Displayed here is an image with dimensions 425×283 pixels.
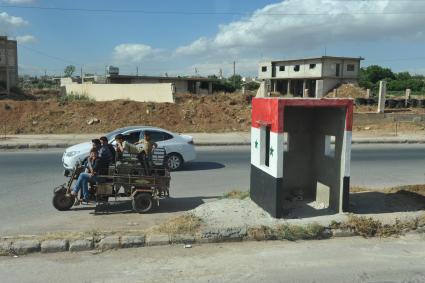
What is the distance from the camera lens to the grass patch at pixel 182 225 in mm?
7922

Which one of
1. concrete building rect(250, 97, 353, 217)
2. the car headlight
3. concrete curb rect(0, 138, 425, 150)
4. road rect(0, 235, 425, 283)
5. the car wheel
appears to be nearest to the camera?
road rect(0, 235, 425, 283)

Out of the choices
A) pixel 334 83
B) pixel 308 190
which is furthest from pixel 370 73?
pixel 308 190

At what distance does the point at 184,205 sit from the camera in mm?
10391

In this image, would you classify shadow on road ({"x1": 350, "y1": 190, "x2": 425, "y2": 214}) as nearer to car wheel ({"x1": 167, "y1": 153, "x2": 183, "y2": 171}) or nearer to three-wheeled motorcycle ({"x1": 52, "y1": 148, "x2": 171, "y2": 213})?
three-wheeled motorcycle ({"x1": 52, "y1": 148, "x2": 171, "y2": 213})

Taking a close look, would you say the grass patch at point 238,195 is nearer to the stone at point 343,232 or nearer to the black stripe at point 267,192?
the black stripe at point 267,192

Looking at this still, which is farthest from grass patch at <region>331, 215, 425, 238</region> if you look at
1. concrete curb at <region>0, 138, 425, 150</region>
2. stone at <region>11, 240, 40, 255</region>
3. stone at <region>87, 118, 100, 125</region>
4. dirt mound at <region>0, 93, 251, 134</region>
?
stone at <region>87, 118, 100, 125</region>

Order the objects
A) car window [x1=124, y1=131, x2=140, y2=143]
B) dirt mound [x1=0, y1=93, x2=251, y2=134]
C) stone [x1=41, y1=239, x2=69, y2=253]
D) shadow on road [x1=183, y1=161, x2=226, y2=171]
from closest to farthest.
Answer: stone [x1=41, y1=239, x2=69, y2=253] < car window [x1=124, y1=131, x2=140, y2=143] < shadow on road [x1=183, y1=161, x2=226, y2=171] < dirt mound [x1=0, y1=93, x2=251, y2=134]

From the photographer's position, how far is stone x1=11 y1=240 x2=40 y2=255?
7133 mm

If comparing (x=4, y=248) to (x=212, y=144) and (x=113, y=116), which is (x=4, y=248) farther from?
(x=113, y=116)

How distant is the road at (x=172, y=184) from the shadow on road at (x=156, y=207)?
0.02 m

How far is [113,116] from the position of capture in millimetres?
30484

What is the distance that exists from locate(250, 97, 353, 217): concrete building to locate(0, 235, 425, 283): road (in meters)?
1.61

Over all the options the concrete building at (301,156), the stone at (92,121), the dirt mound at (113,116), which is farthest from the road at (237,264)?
the stone at (92,121)

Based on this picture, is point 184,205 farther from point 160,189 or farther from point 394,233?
point 394,233
